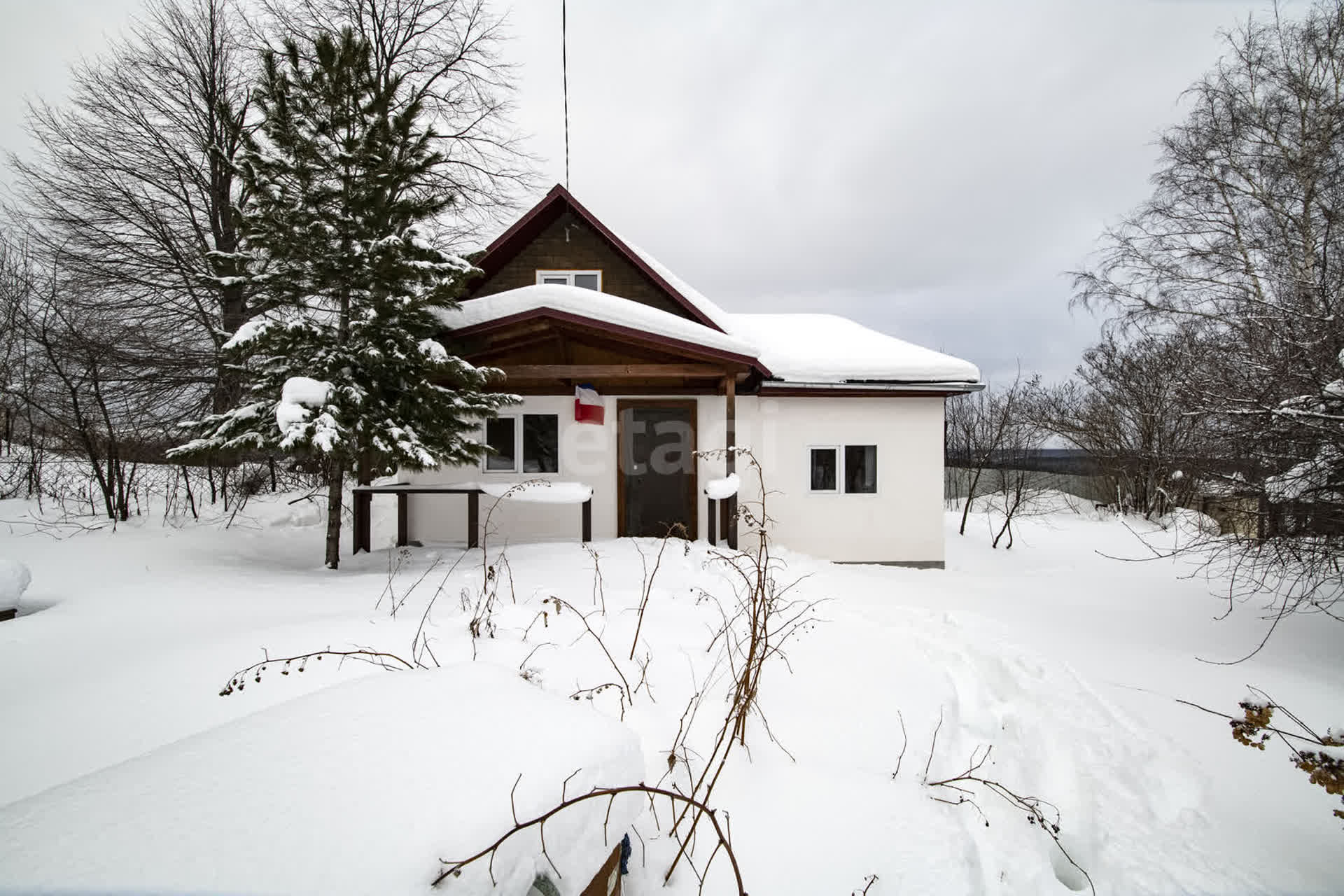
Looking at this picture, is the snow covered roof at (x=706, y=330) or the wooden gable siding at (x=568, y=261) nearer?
the snow covered roof at (x=706, y=330)

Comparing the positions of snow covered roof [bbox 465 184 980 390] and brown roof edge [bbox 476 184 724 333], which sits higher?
brown roof edge [bbox 476 184 724 333]

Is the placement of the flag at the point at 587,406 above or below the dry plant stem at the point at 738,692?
above

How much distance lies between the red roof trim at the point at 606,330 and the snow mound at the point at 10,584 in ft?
13.6

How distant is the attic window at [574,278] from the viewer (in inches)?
351

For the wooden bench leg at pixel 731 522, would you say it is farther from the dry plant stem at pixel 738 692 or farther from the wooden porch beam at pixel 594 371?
the dry plant stem at pixel 738 692

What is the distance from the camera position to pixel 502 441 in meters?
8.41

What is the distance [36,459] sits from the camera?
8.55m

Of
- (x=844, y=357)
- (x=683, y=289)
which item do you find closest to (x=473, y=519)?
(x=683, y=289)

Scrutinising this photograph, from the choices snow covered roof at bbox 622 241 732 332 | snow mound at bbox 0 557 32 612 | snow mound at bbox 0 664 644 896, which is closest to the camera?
snow mound at bbox 0 664 644 896

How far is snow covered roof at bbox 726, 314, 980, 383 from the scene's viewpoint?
7.96 meters

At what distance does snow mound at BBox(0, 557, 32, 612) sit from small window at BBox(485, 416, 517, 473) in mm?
4861

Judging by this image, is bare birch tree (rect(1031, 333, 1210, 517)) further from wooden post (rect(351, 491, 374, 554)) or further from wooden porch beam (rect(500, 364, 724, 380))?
wooden post (rect(351, 491, 374, 554))

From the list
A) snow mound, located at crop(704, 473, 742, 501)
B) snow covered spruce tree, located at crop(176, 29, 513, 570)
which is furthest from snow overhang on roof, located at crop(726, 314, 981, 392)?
snow covered spruce tree, located at crop(176, 29, 513, 570)

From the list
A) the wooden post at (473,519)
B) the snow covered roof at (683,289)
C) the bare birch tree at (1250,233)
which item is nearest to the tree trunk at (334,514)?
the wooden post at (473,519)
